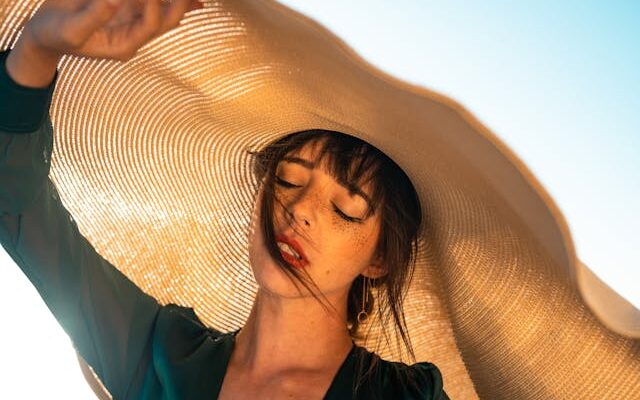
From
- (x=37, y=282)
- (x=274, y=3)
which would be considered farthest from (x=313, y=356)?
(x=274, y=3)

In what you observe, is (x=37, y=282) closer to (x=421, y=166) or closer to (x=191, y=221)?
(x=191, y=221)

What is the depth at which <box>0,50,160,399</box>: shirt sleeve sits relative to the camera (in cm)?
142

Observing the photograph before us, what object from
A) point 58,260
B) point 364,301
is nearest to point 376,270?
point 364,301

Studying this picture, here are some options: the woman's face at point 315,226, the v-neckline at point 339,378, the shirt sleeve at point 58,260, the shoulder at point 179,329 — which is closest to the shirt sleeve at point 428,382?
the v-neckline at point 339,378

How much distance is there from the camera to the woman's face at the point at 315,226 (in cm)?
168

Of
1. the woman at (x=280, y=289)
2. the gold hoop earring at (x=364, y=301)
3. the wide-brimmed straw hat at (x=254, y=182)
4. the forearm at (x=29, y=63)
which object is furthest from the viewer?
the gold hoop earring at (x=364, y=301)

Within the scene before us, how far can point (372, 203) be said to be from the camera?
1752 mm

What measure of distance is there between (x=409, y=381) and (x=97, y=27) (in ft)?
2.85

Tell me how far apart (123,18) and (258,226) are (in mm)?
539

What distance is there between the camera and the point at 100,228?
193 cm

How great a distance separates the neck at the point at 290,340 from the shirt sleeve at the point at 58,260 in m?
0.20

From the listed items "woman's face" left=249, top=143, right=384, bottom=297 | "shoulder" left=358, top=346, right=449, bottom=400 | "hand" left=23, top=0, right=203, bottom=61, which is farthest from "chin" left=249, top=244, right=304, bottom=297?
"hand" left=23, top=0, right=203, bottom=61

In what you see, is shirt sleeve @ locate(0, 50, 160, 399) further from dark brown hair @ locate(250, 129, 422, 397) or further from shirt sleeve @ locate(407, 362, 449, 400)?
shirt sleeve @ locate(407, 362, 449, 400)

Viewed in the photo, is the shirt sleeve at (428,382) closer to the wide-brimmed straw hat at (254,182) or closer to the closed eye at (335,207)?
the wide-brimmed straw hat at (254,182)
